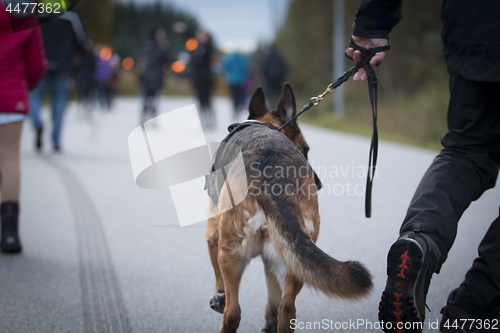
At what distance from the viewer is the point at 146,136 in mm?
10219

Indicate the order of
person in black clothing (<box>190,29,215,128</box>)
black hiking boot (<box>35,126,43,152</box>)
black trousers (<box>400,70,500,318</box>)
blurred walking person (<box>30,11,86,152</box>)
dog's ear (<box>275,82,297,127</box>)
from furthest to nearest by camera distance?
1. person in black clothing (<box>190,29,215,128</box>)
2. black hiking boot (<box>35,126,43,152</box>)
3. blurred walking person (<box>30,11,86,152</box>)
4. dog's ear (<box>275,82,297,127</box>)
5. black trousers (<box>400,70,500,318</box>)

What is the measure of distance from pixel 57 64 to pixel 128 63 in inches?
1640

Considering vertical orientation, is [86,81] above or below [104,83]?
above

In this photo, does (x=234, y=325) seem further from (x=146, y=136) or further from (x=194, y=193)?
(x=146, y=136)

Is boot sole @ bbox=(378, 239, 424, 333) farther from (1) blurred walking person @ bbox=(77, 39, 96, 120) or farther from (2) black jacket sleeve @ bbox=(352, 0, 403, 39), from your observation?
(1) blurred walking person @ bbox=(77, 39, 96, 120)

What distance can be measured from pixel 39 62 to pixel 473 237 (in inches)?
154

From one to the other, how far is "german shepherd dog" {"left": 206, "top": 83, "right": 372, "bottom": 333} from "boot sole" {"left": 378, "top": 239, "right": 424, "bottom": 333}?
237mm

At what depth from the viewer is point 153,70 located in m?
12.1

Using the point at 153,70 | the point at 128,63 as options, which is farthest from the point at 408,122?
the point at 128,63

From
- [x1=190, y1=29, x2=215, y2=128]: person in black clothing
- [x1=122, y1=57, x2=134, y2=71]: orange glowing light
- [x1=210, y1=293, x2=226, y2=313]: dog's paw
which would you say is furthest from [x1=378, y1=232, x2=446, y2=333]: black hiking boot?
[x1=122, y1=57, x2=134, y2=71]: orange glowing light

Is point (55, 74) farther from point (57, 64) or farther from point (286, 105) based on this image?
point (286, 105)

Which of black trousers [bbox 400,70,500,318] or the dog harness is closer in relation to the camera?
black trousers [bbox 400,70,500,318]

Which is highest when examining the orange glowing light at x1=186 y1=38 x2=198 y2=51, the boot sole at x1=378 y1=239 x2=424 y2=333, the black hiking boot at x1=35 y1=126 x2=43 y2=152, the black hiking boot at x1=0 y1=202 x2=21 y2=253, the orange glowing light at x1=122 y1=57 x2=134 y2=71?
the boot sole at x1=378 y1=239 x2=424 y2=333

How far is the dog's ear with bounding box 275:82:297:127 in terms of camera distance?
2895 mm
